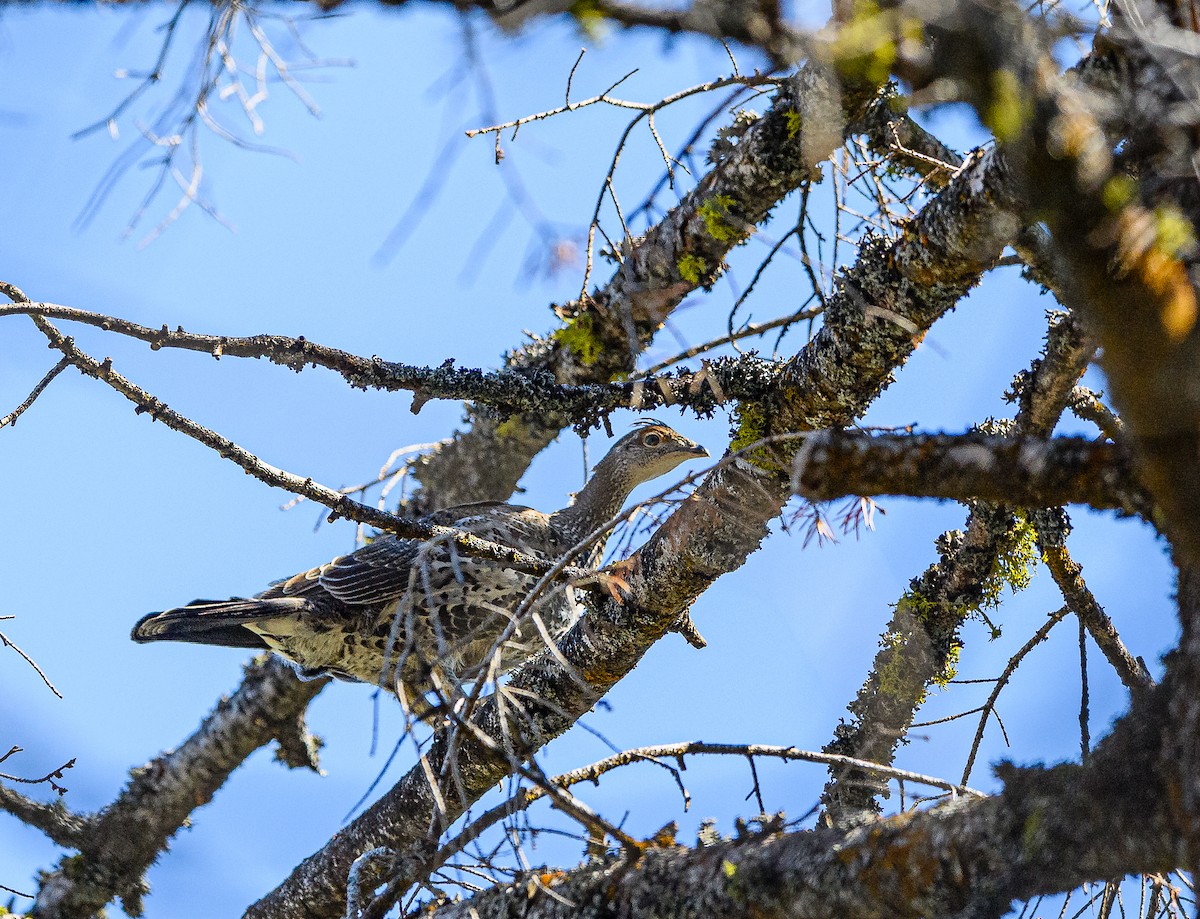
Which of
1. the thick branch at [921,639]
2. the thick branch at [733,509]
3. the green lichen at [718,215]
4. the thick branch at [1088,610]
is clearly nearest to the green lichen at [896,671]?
the thick branch at [921,639]

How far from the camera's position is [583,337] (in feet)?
13.4

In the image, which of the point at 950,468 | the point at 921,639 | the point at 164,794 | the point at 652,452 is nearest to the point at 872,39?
the point at 950,468

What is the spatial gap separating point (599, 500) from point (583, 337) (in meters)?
1.43

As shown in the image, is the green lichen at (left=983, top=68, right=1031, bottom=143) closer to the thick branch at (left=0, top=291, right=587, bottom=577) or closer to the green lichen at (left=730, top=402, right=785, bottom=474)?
the thick branch at (left=0, top=291, right=587, bottom=577)

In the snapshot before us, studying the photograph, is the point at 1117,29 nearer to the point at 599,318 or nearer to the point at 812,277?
the point at 812,277

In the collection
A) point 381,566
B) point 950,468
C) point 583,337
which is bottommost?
point 950,468

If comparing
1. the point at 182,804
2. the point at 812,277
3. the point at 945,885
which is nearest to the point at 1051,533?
the point at 812,277

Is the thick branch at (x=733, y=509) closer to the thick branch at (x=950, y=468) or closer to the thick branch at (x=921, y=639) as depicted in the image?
the thick branch at (x=921, y=639)

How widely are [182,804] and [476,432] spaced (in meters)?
2.24

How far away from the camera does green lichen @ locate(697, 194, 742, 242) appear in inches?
136

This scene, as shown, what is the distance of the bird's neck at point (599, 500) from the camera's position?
5.23 meters

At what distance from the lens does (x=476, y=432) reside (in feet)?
18.4

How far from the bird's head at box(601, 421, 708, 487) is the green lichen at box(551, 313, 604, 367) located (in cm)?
125

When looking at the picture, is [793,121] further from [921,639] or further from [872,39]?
[872,39]
